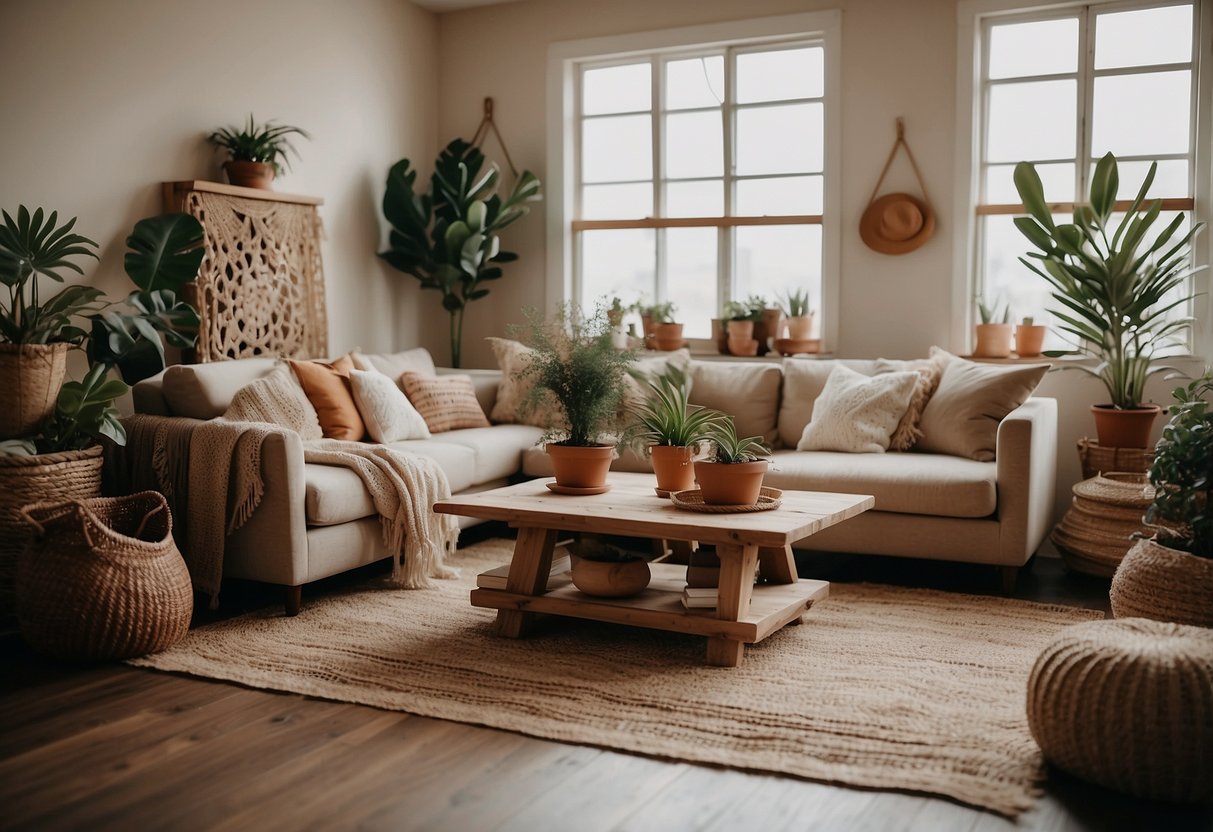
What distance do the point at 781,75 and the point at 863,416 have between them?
1990 mm

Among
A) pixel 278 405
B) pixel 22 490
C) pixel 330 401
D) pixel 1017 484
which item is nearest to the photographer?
pixel 22 490

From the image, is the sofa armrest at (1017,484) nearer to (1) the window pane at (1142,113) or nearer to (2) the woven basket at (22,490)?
(1) the window pane at (1142,113)

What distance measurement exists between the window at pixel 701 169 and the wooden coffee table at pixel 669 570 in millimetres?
2223

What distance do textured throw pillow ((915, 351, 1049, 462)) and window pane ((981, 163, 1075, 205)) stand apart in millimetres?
973

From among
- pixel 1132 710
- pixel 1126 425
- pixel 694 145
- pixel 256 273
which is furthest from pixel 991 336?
pixel 256 273

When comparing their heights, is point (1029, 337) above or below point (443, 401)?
above

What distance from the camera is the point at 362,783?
2.36 metres

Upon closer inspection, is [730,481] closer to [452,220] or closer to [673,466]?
[673,466]

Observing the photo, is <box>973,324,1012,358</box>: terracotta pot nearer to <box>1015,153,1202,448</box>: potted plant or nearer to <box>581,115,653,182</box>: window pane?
<box>1015,153,1202,448</box>: potted plant

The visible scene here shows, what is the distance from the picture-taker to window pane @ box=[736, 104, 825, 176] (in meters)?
5.52

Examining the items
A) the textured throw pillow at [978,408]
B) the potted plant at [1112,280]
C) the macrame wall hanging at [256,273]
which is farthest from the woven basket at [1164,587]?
the macrame wall hanging at [256,273]

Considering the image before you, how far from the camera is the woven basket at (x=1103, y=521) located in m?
4.02

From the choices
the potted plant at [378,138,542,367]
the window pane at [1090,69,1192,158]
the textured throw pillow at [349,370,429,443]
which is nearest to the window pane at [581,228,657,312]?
the potted plant at [378,138,542,367]

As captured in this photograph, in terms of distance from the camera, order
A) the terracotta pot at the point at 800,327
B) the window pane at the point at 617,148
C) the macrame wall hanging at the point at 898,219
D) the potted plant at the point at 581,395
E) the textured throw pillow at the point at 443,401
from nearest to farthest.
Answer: the potted plant at the point at 581,395 < the textured throw pillow at the point at 443,401 < the macrame wall hanging at the point at 898,219 < the terracotta pot at the point at 800,327 < the window pane at the point at 617,148
